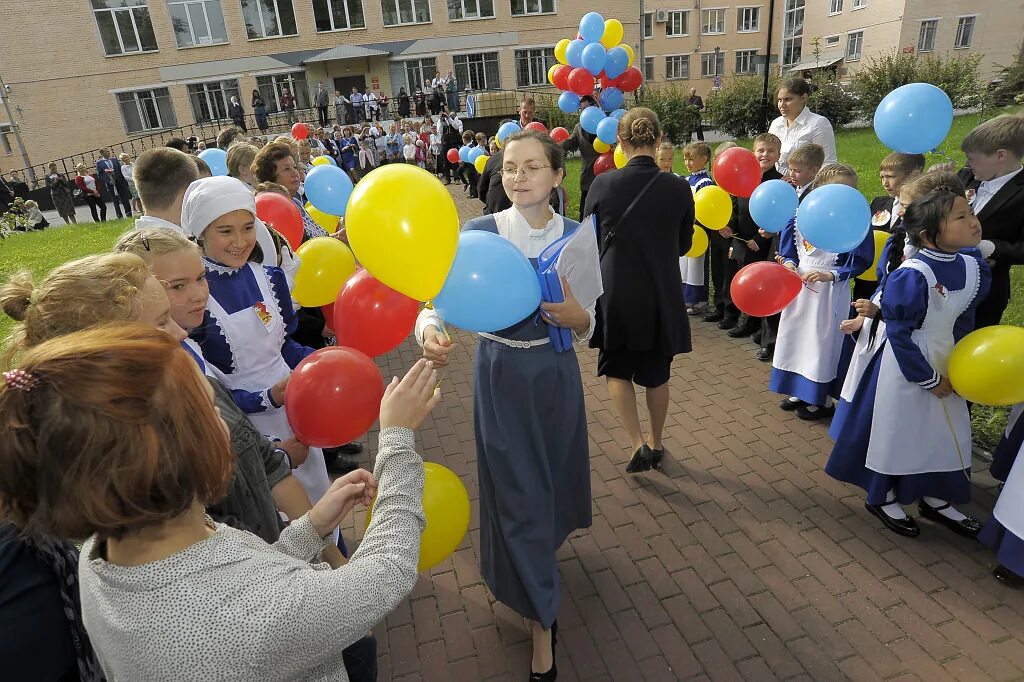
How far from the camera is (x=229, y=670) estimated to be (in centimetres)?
98

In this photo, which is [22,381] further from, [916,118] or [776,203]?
[916,118]

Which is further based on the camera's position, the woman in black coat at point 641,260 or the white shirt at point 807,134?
the white shirt at point 807,134

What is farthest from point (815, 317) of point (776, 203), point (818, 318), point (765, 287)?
point (776, 203)

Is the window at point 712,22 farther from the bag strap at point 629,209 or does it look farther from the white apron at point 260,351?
the white apron at point 260,351

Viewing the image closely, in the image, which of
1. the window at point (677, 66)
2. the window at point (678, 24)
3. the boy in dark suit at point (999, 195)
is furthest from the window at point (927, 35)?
the boy in dark suit at point (999, 195)

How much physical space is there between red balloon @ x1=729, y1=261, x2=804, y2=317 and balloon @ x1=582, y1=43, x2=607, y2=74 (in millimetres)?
5651

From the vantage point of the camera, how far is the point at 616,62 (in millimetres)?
8555

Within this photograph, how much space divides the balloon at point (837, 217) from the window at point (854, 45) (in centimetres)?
3919

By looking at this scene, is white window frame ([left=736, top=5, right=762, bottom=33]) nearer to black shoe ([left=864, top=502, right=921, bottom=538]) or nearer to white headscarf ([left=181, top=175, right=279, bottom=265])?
black shoe ([left=864, top=502, right=921, bottom=538])

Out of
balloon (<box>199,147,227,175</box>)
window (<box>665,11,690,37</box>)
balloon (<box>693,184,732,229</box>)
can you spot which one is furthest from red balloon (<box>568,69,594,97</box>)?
window (<box>665,11,690,37</box>)

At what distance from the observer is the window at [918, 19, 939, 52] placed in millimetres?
30688

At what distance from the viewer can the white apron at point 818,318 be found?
418 centimetres

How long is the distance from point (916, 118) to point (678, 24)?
40.4 m

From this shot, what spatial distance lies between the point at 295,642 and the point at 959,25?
42.0 m
